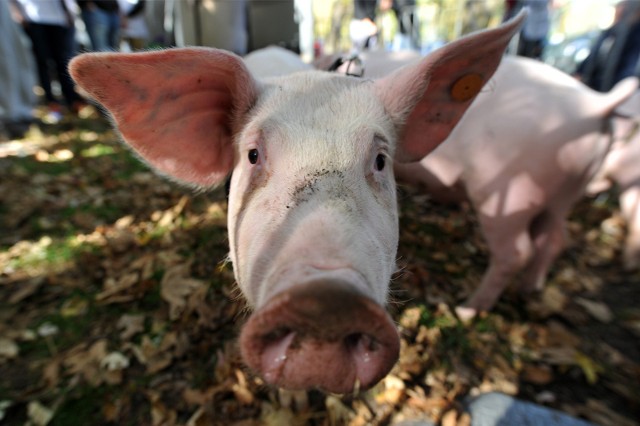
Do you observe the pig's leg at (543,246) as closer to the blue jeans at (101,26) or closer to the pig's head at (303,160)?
the pig's head at (303,160)

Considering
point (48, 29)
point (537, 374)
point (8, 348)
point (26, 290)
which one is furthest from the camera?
point (48, 29)

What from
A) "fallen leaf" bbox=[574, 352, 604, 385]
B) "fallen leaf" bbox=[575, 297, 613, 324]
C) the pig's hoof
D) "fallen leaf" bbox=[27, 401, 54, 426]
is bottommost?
"fallen leaf" bbox=[575, 297, 613, 324]

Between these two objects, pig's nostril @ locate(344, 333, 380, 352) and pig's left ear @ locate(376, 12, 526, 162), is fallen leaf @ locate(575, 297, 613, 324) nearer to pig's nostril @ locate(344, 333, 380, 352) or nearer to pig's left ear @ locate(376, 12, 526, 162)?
pig's left ear @ locate(376, 12, 526, 162)

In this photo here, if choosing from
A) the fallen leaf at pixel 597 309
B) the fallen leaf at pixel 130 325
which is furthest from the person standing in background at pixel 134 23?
the fallen leaf at pixel 597 309

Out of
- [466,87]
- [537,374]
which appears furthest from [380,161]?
[537,374]

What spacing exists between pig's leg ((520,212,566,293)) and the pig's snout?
284 cm

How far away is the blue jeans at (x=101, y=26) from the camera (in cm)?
751

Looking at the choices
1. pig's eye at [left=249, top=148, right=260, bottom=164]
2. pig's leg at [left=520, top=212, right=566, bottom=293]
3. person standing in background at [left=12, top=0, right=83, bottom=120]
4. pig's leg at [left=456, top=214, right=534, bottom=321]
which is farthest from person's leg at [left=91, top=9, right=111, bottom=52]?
pig's leg at [left=520, top=212, right=566, bottom=293]

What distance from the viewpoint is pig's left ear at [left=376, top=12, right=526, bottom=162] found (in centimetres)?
175

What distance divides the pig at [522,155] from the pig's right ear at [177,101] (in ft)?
5.92

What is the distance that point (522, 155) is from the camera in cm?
275

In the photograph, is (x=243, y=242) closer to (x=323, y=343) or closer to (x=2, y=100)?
(x=323, y=343)

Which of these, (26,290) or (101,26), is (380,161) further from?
(101,26)

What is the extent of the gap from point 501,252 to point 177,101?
9.10ft
